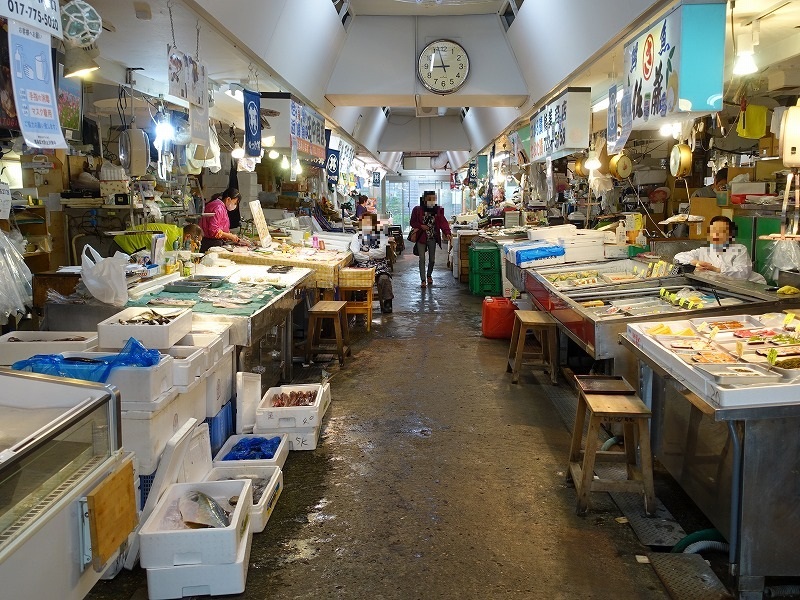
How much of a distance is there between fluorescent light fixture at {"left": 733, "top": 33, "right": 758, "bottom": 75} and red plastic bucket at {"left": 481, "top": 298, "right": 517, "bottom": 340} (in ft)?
15.6

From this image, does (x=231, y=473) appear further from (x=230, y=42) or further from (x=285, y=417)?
(x=230, y=42)

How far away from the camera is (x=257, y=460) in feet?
15.8

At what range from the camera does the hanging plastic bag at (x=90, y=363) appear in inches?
146

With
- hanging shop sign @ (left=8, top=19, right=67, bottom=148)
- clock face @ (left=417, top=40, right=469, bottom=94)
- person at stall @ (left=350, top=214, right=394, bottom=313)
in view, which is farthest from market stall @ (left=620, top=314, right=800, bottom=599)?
clock face @ (left=417, top=40, right=469, bottom=94)

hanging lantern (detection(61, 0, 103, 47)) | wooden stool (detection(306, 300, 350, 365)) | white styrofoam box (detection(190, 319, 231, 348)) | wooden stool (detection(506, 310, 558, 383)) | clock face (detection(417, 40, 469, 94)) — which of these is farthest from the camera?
clock face (detection(417, 40, 469, 94))

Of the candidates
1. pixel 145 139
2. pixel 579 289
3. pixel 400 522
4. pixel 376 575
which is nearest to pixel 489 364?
pixel 579 289

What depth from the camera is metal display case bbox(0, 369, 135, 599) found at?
2.37 meters

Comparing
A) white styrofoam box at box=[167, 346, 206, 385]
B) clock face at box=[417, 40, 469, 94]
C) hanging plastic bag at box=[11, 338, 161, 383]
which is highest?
clock face at box=[417, 40, 469, 94]

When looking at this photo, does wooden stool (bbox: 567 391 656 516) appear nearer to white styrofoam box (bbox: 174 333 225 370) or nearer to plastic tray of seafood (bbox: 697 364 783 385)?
plastic tray of seafood (bbox: 697 364 783 385)

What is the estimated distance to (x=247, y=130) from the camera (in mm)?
8727

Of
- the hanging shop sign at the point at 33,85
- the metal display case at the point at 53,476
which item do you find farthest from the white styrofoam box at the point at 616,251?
the metal display case at the point at 53,476

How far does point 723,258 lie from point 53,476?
6.13 meters

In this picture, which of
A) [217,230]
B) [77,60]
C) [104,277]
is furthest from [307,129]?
[104,277]

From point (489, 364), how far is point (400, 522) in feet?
14.6
